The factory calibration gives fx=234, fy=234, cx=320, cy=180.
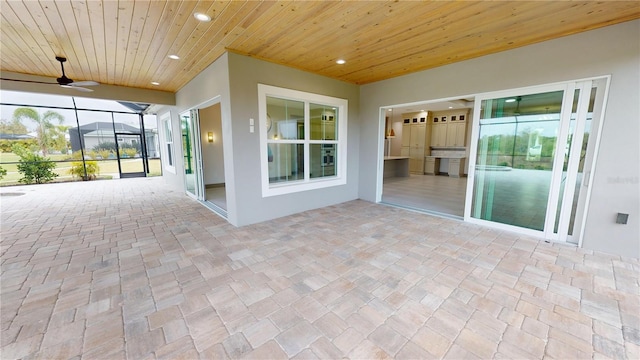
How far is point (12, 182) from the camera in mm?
7910

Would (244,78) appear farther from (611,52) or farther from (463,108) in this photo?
(463,108)

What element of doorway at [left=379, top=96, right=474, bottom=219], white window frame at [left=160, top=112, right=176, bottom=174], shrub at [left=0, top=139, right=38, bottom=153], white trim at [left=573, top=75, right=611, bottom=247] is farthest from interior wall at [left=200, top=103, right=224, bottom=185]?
white trim at [left=573, top=75, right=611, bottom=247]

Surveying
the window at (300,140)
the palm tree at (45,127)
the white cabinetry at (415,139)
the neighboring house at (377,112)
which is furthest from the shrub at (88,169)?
the white cabinetry at (415,139)

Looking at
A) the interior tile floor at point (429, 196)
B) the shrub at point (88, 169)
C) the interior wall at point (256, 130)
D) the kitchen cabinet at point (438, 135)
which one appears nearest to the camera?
the interior wall at point (256, 130)

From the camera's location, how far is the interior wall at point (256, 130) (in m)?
3.71

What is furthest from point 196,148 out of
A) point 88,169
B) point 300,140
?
point 88,169

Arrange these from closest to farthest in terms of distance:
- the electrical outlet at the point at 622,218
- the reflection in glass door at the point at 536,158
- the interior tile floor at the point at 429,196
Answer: the electrical outlet at the point at 622,218, the reflection in glass door at the point at 536,158, the interior tile floor at the point at 429,196

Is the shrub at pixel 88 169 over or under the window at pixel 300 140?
under

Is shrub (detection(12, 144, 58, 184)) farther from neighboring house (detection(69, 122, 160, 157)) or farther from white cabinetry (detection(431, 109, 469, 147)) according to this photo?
white cabinetry (detection(431, 109, 469, 147))

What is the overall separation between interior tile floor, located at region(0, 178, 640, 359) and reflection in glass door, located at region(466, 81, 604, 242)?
18.0 inches

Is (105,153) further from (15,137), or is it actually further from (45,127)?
(15,137)

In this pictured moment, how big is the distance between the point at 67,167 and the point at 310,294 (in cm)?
1188

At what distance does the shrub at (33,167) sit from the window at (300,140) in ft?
32.3

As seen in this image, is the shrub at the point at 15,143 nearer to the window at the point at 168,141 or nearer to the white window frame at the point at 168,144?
the white window frame at the point at 168,144
